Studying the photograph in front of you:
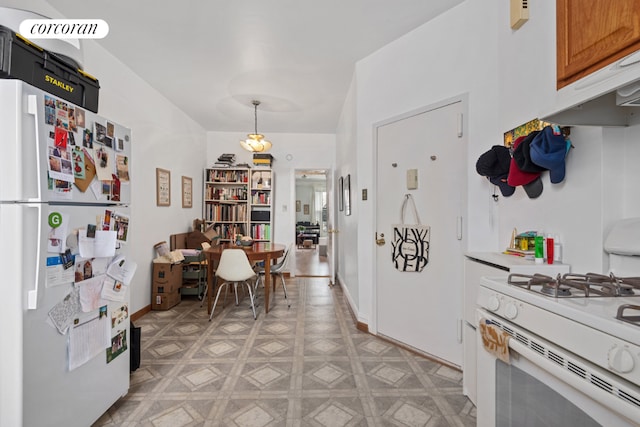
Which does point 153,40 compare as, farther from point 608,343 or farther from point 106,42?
point 608,343

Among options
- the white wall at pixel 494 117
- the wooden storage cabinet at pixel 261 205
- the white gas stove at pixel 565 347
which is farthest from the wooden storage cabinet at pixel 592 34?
the wooden storage cabinet at pixel 261 205

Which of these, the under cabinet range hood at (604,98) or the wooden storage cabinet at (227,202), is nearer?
the under cabinet range hood at (604,98)

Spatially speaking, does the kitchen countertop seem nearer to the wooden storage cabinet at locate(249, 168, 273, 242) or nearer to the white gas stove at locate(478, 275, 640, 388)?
the white gas stove at locate(478, 275, 640, 388)

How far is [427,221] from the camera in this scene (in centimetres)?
238

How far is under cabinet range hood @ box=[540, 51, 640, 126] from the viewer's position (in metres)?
0.80

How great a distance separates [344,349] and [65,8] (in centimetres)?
346

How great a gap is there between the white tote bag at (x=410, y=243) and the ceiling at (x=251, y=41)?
4.79 ft

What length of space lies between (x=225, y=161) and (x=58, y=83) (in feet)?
12.3

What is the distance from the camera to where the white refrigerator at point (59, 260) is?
1.14m

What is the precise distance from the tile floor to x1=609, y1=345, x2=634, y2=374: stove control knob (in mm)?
1309

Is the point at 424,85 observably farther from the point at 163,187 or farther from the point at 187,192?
the point at 187,192

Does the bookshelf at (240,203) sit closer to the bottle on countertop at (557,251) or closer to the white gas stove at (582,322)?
the bottle on countertop at (557,251)

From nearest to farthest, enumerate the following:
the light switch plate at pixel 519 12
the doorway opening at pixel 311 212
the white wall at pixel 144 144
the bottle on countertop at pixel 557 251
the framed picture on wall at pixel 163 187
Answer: the bottle on countertop at pixel 557 251 → the light switch plate at pixel 519 12 → the white wall at pixel 144 144 → the framed picture on wall at pixel 163 187 → the doorway opening at pixel 311 212

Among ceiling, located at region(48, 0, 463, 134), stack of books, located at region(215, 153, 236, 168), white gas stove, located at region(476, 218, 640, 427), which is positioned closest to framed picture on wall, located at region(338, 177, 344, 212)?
ceiling, located at region(48, 0, 463, 134)
